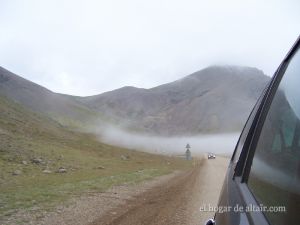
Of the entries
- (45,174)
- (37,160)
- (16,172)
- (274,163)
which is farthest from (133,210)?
(37,160)

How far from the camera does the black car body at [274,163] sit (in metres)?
1.60

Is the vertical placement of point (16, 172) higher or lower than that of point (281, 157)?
lower

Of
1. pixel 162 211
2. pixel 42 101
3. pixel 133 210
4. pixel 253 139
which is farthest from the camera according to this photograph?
pixel 42 101

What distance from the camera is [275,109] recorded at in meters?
2.31

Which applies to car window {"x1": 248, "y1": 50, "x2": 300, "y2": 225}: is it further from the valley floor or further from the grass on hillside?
the grass on hillside

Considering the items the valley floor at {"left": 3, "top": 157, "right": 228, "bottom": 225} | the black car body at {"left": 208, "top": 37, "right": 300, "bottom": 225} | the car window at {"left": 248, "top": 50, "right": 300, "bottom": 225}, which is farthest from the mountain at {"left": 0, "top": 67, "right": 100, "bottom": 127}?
the car window at {"left": 248, "top": 50, "right": 300, "bottom": 225}

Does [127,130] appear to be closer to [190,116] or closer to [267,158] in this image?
[190,116]

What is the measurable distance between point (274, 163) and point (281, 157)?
0.20ft

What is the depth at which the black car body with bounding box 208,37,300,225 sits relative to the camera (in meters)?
1.60

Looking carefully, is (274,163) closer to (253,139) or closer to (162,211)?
(253,139)

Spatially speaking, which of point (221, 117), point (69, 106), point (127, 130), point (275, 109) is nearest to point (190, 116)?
point (221, 117)

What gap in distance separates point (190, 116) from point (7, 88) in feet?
238

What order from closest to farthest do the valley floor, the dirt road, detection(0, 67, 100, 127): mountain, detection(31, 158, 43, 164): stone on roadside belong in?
1. the dirt road
2. the valley floor
3. detection(31, 158, 43, 164): stone on roadside
4. detection(0, 67, 100, 127): mountain

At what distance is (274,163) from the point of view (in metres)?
1.98
